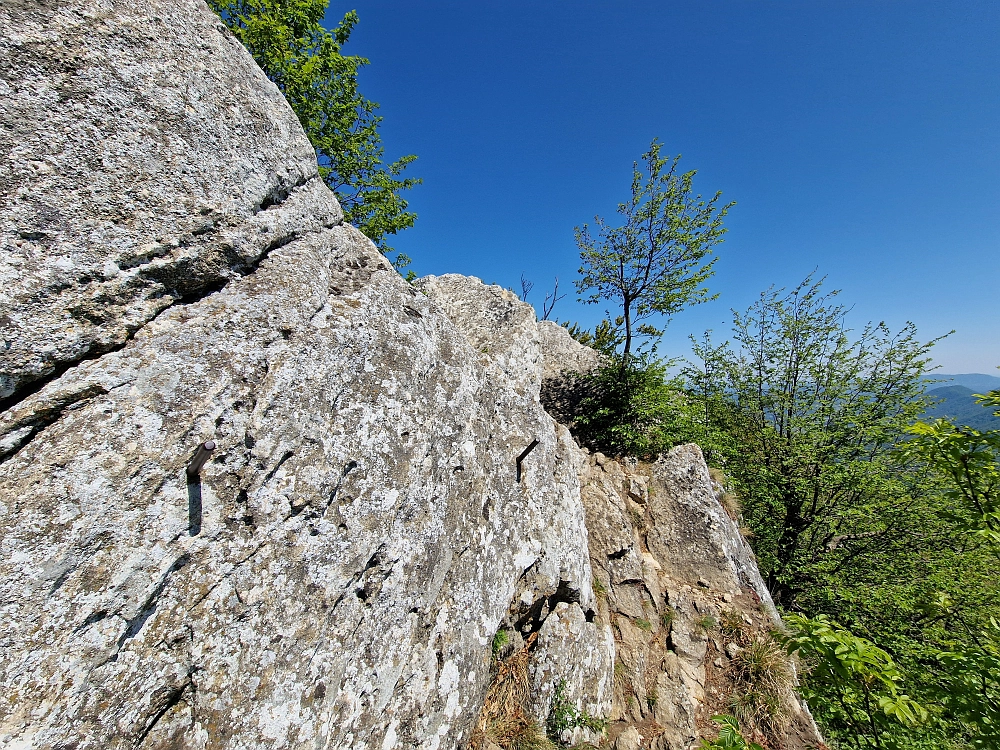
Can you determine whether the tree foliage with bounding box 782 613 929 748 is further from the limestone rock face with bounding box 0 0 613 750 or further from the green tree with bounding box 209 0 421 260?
the green tree with bounding box 209 0 421 260

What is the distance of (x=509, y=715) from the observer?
5.76m

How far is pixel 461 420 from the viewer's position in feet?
21.6

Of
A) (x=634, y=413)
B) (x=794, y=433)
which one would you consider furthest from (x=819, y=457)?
(x=634, y=413)

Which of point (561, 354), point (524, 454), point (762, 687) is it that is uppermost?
point (561, 354)

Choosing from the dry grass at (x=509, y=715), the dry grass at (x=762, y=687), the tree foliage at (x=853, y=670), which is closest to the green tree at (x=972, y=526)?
the tree foliage at (x=853, y=670)

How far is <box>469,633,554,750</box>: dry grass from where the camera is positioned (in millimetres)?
5504

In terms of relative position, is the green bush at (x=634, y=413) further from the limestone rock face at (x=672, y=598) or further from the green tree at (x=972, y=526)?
the green tree at (x=972, y=526)

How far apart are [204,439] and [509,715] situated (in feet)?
20.1

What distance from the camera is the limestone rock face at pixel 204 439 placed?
316cm

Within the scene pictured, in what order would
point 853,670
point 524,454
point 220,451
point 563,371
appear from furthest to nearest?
1. point 563,371
2. point 524,454
3. point 220,451
4. point 853,670

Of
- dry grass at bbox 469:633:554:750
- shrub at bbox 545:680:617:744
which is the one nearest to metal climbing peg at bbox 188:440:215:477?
dry grass at bbox 469:633:554:750

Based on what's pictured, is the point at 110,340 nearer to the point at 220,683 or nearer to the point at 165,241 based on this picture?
the point at 165,241

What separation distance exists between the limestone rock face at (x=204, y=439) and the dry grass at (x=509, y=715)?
349 millimetres

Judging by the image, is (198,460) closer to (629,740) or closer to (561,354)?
(629,740)
